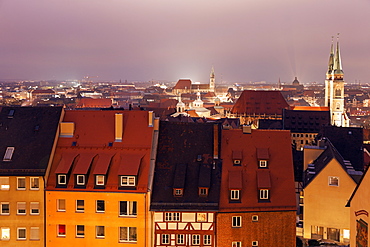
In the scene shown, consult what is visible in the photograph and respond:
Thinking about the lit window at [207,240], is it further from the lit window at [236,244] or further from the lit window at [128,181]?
the lit window at [128,181]

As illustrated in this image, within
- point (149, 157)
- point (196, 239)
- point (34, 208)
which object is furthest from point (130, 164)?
point (34, 208)

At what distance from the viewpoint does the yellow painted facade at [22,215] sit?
1174 inches

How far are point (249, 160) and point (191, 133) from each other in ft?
13.4

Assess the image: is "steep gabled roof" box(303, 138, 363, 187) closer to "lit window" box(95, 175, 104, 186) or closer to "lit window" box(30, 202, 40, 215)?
"lit window" box(95, 175, 104, 186)

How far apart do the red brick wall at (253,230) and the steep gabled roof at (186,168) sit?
113cm

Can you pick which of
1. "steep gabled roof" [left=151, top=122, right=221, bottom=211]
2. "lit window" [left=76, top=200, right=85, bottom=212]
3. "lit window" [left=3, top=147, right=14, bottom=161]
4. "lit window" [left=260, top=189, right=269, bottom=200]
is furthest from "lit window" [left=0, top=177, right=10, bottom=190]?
"lit window" [left=260, top=189, right=269, bottom=200]

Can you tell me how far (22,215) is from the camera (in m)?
29.9

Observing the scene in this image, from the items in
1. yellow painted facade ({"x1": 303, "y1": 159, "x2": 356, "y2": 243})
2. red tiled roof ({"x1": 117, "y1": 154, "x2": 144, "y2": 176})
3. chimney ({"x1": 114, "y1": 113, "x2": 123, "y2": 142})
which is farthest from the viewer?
yellow painted facade ({"x1": 303, "y1": 159, "x2": 356, "y2": 243})

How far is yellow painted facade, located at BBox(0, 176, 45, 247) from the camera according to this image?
2983 cm

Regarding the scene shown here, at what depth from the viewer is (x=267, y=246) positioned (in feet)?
96.4

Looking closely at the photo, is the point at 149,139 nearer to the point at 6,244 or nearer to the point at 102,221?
the point at 102,221

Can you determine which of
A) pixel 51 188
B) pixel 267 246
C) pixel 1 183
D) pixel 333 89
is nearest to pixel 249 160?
pixel 267 246

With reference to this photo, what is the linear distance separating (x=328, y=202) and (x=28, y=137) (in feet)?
63.0

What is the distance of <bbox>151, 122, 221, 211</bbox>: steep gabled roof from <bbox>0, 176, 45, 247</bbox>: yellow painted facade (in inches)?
261
